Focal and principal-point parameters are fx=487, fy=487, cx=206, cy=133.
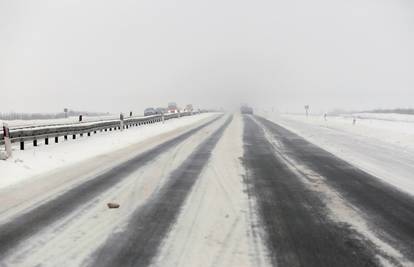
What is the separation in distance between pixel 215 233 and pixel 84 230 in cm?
A: 169

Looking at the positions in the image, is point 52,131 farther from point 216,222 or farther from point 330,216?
point 330,216

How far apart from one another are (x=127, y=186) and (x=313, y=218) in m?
4.06

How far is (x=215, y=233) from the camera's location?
6.11m

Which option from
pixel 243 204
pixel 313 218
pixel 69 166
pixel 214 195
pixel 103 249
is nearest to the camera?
pixel 103 249

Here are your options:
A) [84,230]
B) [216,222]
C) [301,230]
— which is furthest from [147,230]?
[301,230]

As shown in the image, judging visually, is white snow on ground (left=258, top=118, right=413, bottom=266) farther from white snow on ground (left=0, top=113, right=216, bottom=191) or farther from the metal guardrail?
the metal guardrail

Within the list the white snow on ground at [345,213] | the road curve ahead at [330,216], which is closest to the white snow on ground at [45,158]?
the road curve ahead at [330,216]

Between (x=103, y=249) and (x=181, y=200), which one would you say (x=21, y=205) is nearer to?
(x=181, y=200)

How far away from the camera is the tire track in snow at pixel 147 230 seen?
5109 millimetres

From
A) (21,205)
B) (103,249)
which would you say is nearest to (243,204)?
(103,249)

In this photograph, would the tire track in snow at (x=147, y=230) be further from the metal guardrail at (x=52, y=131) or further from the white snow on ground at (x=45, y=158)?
the metal guardrail at (x=52, y=131)

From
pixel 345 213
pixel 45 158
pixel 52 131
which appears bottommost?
pixel 45 158

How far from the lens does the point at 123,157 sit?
15484 mm

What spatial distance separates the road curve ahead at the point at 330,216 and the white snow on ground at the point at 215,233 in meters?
0.21
